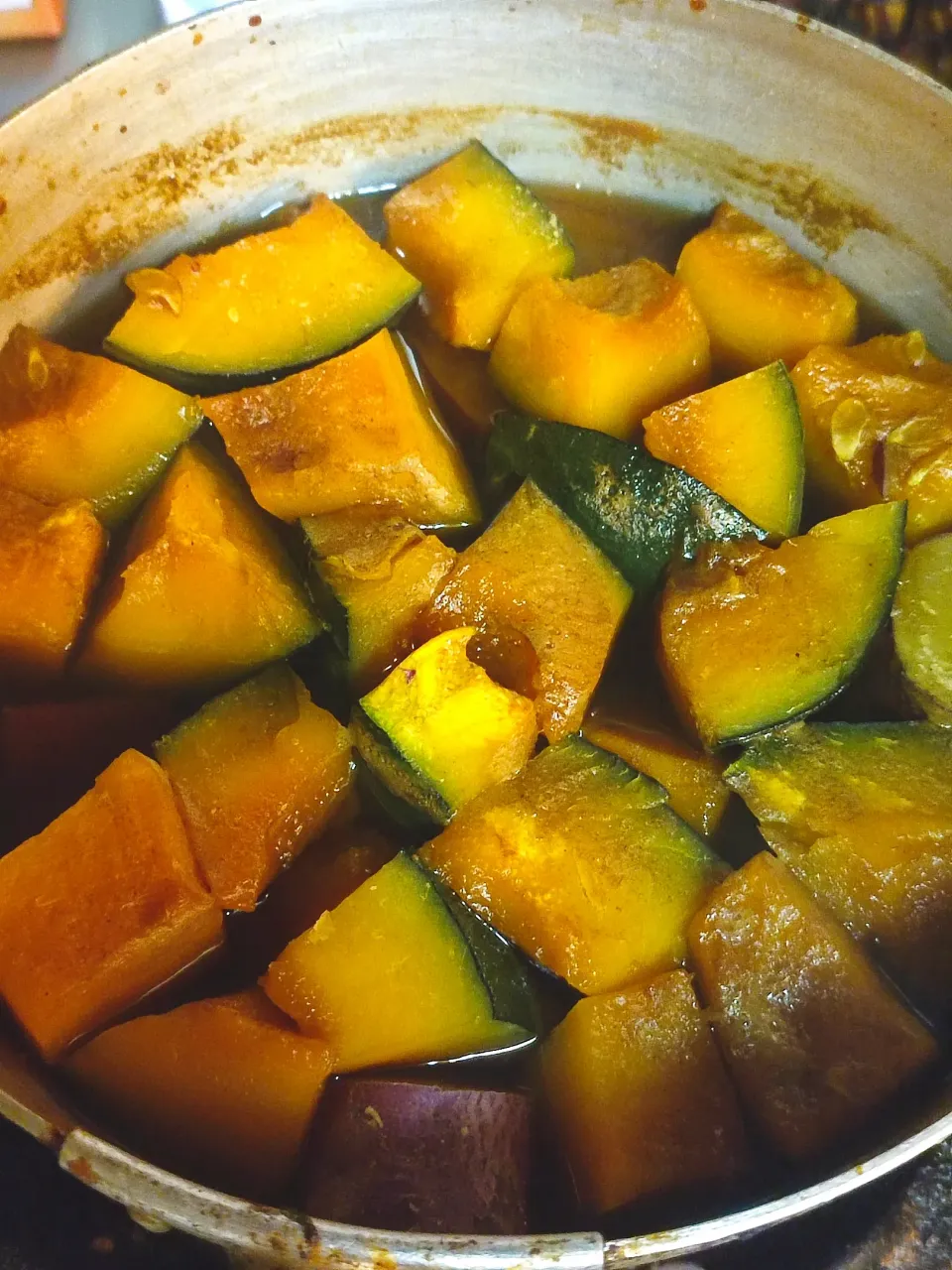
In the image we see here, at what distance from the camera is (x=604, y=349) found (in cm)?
115

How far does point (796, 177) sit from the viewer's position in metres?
1.35

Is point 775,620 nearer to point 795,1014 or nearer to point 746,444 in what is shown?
point 746,444

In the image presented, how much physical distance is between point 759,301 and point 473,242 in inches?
14.1

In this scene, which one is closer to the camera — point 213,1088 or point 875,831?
point 213,1088

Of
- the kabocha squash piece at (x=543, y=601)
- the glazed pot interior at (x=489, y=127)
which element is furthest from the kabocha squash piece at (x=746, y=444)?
the glazed pot interior at (x=489, y=127)

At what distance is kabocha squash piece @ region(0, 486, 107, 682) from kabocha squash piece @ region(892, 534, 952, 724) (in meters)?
0.85

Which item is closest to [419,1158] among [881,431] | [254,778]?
[254,778]

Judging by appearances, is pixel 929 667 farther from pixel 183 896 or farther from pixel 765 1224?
pixel 183 896

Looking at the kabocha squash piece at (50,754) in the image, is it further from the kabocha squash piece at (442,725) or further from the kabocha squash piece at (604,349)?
the kabocha squash piece at (604,349)

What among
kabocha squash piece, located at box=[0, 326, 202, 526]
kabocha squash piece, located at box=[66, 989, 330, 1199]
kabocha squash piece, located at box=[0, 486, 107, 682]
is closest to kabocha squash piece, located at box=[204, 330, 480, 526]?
kabocha squash piece, located at box=[0, 326, 202, 526]

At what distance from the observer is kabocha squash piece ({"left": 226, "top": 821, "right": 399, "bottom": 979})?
95 centimetres

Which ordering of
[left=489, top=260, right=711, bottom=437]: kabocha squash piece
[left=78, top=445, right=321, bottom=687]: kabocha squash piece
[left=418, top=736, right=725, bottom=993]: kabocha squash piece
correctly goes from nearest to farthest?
[left=418, top=736, right=725, bottom=993]: kabocha squash piece
[left=78, top=445, right=321, bottom=687]: kabocha squash piece
[left=489, top=260, right=711, bottom=437]: kabocha squash piece

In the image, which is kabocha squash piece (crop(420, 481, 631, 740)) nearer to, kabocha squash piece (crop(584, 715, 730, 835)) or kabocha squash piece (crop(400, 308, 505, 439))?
kabocha squash piece (crop(584, 715, 730, 835))

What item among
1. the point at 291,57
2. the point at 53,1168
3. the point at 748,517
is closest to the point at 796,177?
the point at 748,517
